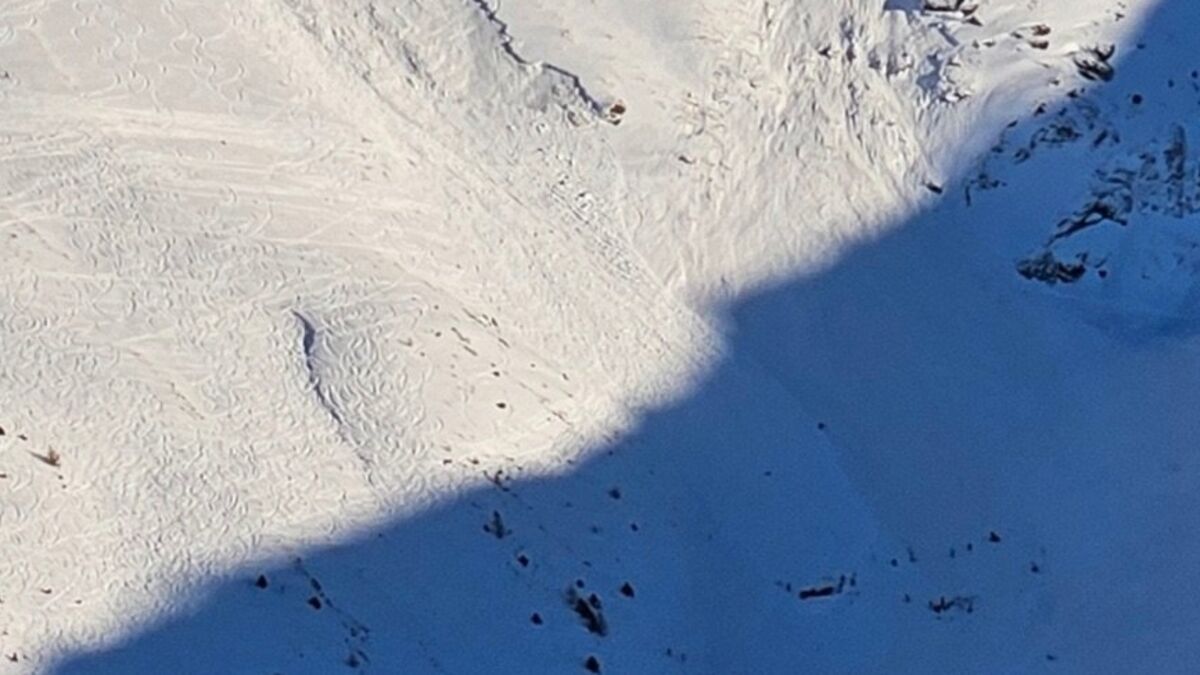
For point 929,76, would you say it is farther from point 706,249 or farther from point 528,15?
point 528,15

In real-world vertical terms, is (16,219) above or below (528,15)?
below

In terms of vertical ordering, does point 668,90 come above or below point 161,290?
above

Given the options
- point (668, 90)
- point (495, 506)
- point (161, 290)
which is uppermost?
point (668, 90)

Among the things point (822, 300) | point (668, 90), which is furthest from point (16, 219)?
point (822, 300)

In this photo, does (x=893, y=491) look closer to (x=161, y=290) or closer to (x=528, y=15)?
(x=528, y=15)

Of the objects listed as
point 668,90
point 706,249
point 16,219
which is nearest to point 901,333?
point 706,249

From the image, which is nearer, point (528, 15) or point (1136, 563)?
point (1136, 563)
